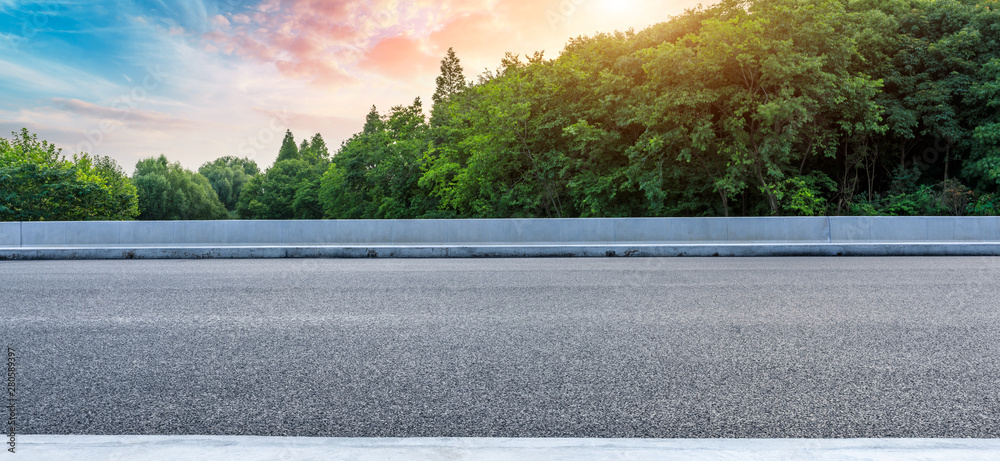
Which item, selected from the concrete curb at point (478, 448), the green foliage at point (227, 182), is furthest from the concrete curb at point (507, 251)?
the green foliage at point (227, 182)

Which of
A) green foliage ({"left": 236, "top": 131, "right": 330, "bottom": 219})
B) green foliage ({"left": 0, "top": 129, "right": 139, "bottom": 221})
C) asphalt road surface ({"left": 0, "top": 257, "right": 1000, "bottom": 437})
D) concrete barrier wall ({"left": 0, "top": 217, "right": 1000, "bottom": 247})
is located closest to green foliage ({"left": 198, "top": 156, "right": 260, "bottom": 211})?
green foliage ({"left": 236, "top": 131, "right": 330, "bottom": 219})

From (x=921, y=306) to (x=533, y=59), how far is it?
31.2m

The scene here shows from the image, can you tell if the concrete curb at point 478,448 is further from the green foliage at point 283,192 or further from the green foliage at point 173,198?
the green foliage at point 173,198

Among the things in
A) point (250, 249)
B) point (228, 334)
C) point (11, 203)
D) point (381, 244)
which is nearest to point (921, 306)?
point (228, 334)

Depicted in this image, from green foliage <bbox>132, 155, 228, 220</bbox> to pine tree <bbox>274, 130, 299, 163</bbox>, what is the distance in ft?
79.1

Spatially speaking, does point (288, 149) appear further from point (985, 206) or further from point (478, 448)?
point (478, 448)

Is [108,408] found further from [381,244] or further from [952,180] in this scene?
[952,180]

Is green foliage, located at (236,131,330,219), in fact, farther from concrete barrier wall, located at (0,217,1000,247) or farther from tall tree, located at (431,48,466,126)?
concrete barrier wall, located at (0,217,1000,247)

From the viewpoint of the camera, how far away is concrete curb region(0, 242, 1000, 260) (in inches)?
600

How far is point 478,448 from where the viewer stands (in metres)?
2.86

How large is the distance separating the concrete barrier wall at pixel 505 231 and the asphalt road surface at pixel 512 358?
6.77 m

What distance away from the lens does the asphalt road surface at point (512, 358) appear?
3.49m

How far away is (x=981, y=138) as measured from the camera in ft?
85.4

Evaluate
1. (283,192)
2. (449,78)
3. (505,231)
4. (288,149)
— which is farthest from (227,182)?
(505,231)
